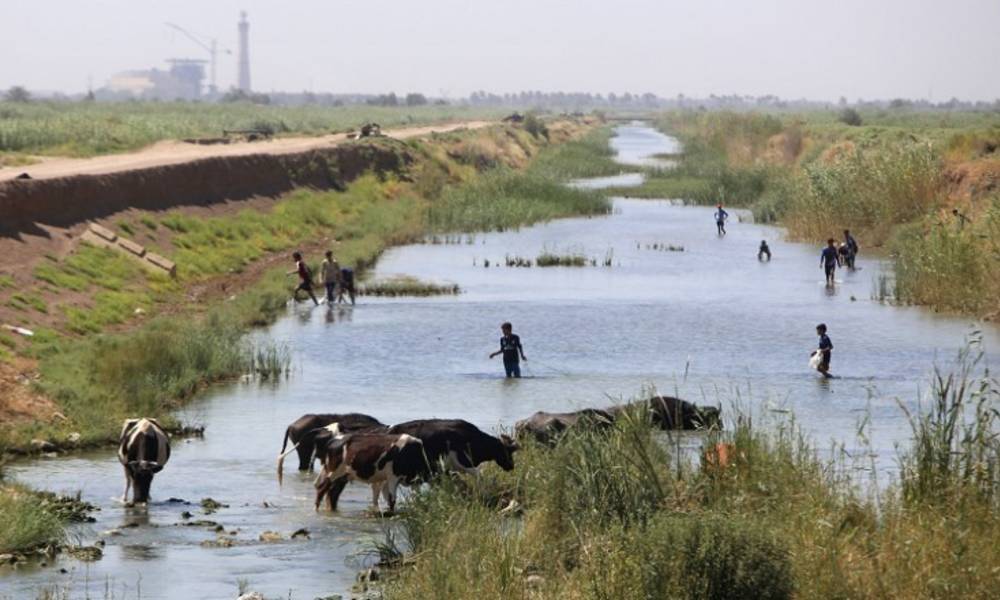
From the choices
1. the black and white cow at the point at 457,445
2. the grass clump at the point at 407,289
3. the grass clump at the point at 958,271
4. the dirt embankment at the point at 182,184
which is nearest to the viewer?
the black and white cow at the point at 457,445

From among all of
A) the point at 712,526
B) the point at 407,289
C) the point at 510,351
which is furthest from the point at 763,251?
the point at 712,526

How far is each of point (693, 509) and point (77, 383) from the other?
41.9ft

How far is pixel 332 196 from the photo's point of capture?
59.2 meters

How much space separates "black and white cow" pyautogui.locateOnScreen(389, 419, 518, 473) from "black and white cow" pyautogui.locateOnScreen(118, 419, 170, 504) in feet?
9.13

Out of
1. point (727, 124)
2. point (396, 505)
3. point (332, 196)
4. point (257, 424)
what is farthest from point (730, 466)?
point (727, 124)

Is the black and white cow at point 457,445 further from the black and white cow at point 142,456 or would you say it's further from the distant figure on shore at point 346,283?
the distant figure on shore at point 346,283

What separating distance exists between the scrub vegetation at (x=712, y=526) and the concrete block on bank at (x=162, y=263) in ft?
75.9

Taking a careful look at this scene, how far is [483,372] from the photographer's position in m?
28.2

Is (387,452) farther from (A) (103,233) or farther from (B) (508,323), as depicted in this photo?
(A) (103,233)

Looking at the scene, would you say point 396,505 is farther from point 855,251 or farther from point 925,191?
point 925,191

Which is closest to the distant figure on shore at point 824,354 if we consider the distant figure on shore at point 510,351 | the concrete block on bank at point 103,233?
the distant figure on shore at point 510,351

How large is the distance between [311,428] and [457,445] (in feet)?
11.2

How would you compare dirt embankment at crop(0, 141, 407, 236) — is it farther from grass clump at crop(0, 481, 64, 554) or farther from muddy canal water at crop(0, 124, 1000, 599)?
grass clump at crop(0, 481, 64, 554)

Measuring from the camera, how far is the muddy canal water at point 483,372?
15461 millimetres
